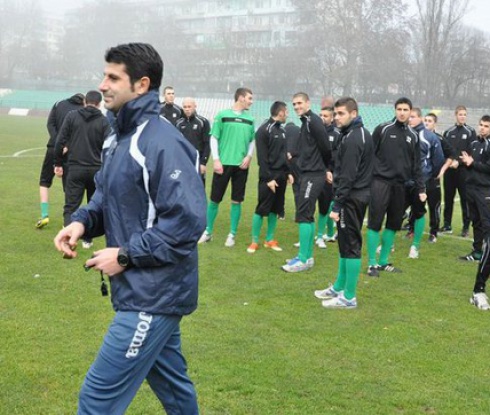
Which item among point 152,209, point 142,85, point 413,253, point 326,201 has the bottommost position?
point 413,253

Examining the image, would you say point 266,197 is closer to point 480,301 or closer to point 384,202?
point 384,202

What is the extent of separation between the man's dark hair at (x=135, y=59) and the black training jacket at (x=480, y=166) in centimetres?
639

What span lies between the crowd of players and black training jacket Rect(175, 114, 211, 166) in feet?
0.06

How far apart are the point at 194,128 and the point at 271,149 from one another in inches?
68.0

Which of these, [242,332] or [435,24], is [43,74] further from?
[242,332]

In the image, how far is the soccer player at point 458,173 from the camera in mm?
11219

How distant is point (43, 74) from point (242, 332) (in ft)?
291

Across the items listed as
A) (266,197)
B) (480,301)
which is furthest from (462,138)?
(480,301)

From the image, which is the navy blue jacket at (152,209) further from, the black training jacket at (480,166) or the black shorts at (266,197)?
the black training jacket at (480,166)

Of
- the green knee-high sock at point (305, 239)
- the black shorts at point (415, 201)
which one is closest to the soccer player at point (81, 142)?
the green knee-high sock at point (305, 239)

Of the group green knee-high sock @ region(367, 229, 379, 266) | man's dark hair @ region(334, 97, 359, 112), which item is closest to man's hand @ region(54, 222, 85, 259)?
man's dark hair @ region(334, 97, 359, 112)

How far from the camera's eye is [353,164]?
21.3 feet

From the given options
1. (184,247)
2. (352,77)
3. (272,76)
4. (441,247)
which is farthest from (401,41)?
(184,247)

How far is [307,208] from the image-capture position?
26.1 feet
